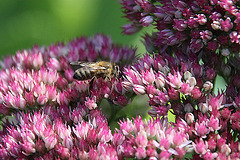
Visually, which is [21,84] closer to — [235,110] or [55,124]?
[55,124]

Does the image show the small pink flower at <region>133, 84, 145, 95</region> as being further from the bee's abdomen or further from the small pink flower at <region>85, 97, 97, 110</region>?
the bee's abdomen

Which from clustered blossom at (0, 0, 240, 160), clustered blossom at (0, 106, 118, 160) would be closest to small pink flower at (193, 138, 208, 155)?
clustered blossom at (0, 0, 240, 160)

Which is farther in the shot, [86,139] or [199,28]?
[199,28]

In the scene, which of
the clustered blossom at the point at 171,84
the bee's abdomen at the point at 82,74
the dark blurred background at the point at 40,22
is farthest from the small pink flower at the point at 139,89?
the dark blurred background at the point at 40,22

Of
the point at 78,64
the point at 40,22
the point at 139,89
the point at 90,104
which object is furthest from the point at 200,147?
the point at 40,22

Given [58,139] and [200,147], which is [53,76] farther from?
[200,147]

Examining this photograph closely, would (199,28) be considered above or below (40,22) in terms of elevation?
above
